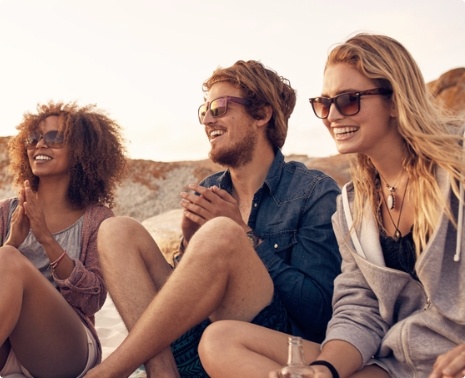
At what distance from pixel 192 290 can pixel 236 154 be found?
1.21m

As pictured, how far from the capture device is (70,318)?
3.29 metres

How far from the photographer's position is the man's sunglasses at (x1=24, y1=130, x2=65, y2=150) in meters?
4.00

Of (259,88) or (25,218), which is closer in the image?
(25,218)

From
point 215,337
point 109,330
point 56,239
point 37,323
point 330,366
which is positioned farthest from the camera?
point 109,330

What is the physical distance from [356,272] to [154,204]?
10239 millimetres

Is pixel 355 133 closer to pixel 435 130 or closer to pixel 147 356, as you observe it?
pixel 435 130

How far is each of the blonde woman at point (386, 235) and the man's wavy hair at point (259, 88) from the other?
1096 millimetres

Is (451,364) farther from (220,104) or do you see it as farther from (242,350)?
(220,104)

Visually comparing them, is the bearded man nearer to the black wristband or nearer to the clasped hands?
the clasped hands

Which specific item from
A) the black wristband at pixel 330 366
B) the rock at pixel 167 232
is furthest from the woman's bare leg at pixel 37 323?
the rock at pixel 167 232

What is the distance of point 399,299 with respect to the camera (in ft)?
8.89

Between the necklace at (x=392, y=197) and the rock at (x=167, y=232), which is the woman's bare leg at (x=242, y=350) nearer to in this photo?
the necklace at (x=392, y=197)

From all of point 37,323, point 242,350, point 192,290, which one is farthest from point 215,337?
point 37,323

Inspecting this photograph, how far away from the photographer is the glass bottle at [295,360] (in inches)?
84.3
